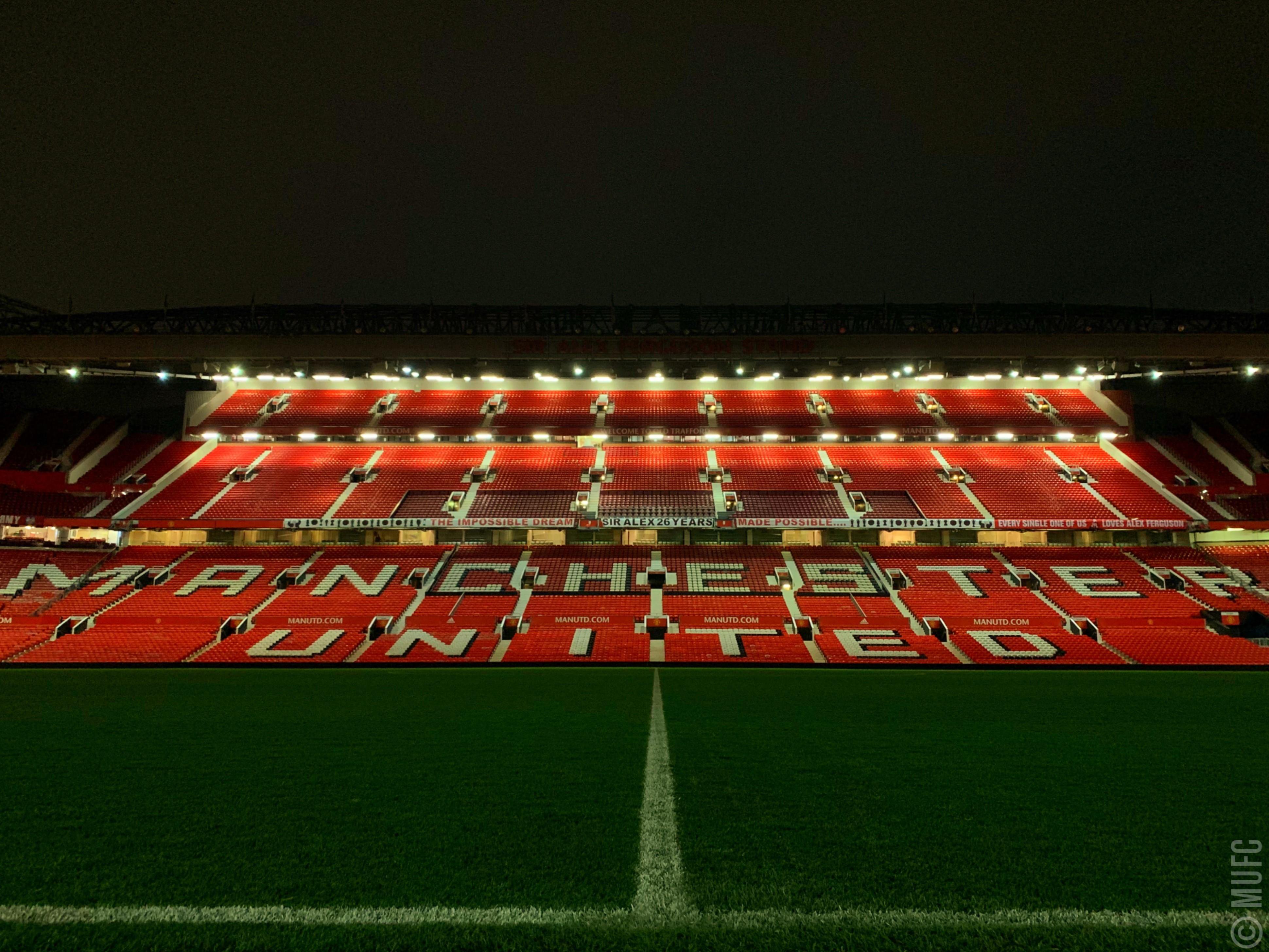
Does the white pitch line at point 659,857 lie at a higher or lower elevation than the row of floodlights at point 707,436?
lower

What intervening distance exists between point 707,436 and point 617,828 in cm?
3119

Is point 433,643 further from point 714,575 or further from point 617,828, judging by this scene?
point 617,828

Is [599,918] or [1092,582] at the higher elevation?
[1092,582]

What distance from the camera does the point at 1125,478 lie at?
32.1m

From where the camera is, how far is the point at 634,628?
78.2 feet

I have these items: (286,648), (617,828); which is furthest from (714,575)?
(617,828)

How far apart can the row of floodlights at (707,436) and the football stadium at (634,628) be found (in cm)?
24

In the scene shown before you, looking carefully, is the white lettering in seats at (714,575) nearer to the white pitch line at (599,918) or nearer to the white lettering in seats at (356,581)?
the white lettering in seats at (356,581)

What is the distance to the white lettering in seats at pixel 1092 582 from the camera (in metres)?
25.8

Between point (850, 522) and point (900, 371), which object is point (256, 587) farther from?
point (900, 371)

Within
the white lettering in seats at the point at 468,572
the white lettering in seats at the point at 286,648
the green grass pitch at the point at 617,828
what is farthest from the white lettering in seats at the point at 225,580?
the green grass pitch at the point at 617,828

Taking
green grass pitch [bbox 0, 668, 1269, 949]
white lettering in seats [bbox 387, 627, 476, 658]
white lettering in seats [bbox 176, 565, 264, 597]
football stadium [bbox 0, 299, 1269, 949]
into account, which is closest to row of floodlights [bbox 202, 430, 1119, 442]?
football stadium [bbox 0, 299, 1269, 949]

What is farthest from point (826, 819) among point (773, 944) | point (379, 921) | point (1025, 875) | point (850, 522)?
point (850, 522)

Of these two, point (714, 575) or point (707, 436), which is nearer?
point (714, 575)
